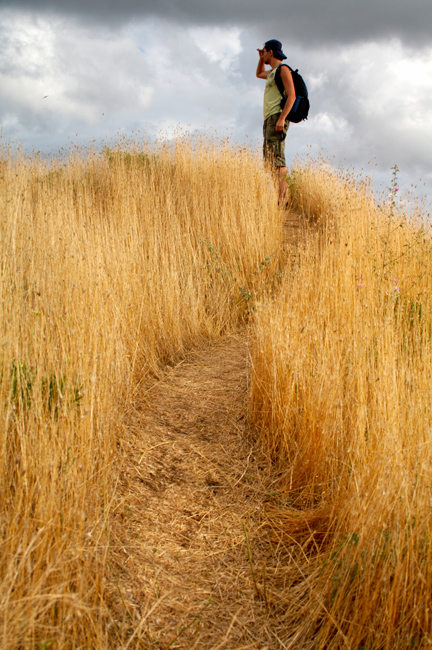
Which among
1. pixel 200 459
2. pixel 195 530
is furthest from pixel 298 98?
pixel 195 530

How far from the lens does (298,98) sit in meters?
6.80

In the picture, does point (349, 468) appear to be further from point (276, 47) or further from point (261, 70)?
point (261, 70)

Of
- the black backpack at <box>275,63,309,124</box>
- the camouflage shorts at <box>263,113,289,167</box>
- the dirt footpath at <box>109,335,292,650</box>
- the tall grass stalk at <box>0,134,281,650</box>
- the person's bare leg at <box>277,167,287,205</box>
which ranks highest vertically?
the black backpack at <box>275,63,309,124</box>

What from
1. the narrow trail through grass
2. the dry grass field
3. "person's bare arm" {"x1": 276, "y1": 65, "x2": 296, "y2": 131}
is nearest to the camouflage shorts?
"person's bare arm" {"x1": 276, "y1": 65, "x2": 296, "y2": 131}

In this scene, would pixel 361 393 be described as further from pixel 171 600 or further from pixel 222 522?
pixel 171 600

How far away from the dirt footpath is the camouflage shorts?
4.83 meters

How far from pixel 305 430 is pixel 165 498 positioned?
959 millimetres

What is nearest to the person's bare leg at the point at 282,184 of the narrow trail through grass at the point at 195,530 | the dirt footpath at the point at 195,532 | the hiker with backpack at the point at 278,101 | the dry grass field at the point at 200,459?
the hiker with backpack at the point at 278,101

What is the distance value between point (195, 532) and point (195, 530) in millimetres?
15

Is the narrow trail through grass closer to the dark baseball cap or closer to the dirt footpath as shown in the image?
the dirt footpath

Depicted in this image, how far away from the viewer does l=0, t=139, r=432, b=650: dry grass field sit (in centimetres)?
183

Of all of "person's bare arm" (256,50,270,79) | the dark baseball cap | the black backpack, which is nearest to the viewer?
the black backpack

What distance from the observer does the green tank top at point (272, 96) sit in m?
7.03

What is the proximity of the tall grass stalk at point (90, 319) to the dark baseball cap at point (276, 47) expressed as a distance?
5.88 ft
